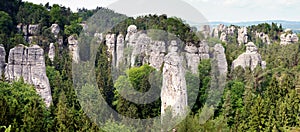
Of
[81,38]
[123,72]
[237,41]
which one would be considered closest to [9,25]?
[81,38]

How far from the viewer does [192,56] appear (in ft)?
90.1

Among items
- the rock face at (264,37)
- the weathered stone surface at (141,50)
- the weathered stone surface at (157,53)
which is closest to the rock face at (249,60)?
the weathered stone surface at (157,53)

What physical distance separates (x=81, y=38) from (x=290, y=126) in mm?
16008

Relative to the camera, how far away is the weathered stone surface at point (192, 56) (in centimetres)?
2664

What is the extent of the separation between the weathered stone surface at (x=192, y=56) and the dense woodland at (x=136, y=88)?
0.50 metres

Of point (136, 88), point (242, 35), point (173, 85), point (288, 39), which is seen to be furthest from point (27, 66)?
point (242, 35)

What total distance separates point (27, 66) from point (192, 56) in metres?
9.47

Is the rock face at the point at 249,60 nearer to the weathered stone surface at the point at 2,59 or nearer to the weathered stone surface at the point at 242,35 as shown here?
the weathered stone surface at the point at 2,59

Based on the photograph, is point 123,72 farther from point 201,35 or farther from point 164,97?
point 201,35

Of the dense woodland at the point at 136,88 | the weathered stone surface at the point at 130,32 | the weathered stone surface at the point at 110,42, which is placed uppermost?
the weathered stone surface at the point at 130,32

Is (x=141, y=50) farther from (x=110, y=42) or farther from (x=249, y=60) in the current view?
(x=249, y=60)

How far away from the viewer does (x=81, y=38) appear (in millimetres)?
31906

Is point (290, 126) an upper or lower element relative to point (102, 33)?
lower

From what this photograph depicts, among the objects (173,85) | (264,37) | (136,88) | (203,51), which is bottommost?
(136,88)
